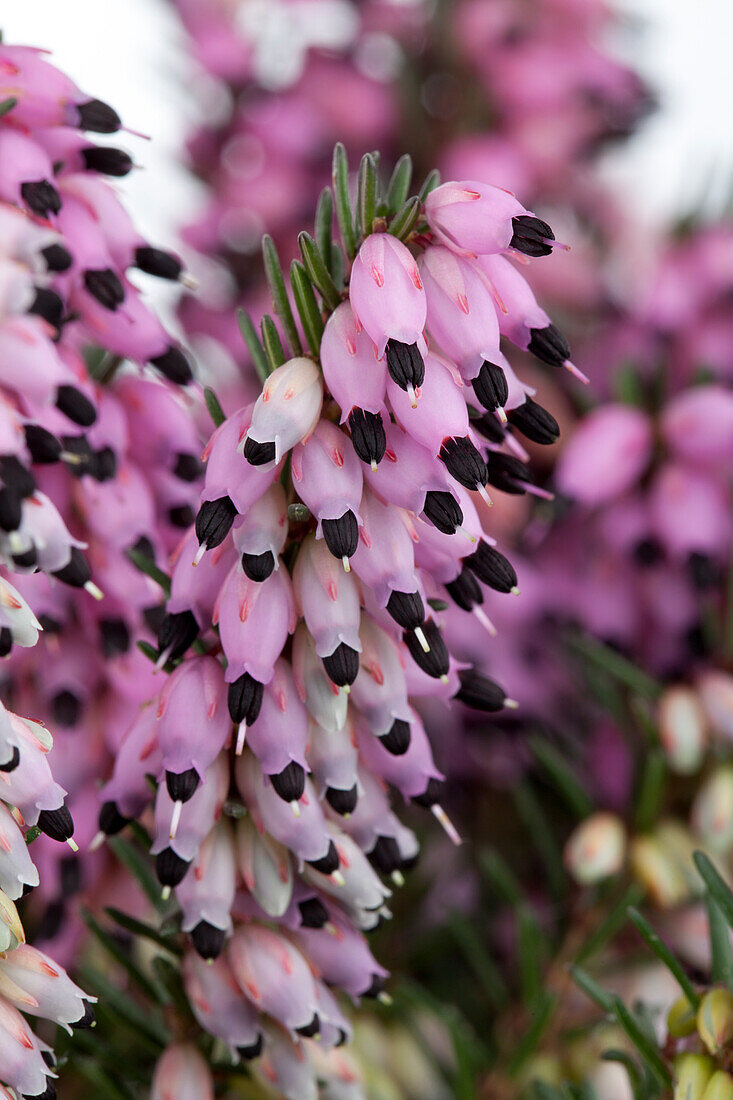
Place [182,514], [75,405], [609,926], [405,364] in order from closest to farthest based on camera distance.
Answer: [405,364]
[75,405]
[182,514]
[609,926]

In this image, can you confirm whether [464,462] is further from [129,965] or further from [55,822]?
[129,965]

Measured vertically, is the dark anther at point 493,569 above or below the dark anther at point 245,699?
above

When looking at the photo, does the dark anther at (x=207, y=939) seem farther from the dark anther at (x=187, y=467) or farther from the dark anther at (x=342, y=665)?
the dark anther at (x=187, y=467)

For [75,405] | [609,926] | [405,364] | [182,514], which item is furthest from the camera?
[609,926]

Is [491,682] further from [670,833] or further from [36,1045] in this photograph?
[670,833]

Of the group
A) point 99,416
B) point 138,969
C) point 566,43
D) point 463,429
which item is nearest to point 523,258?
point 463,429

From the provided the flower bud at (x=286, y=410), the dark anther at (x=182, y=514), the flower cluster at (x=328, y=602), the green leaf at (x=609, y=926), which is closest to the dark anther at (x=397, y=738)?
the flower cluster at (x=328, y=602)

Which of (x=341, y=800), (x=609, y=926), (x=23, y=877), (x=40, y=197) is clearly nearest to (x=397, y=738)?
(x=341, y=800)
